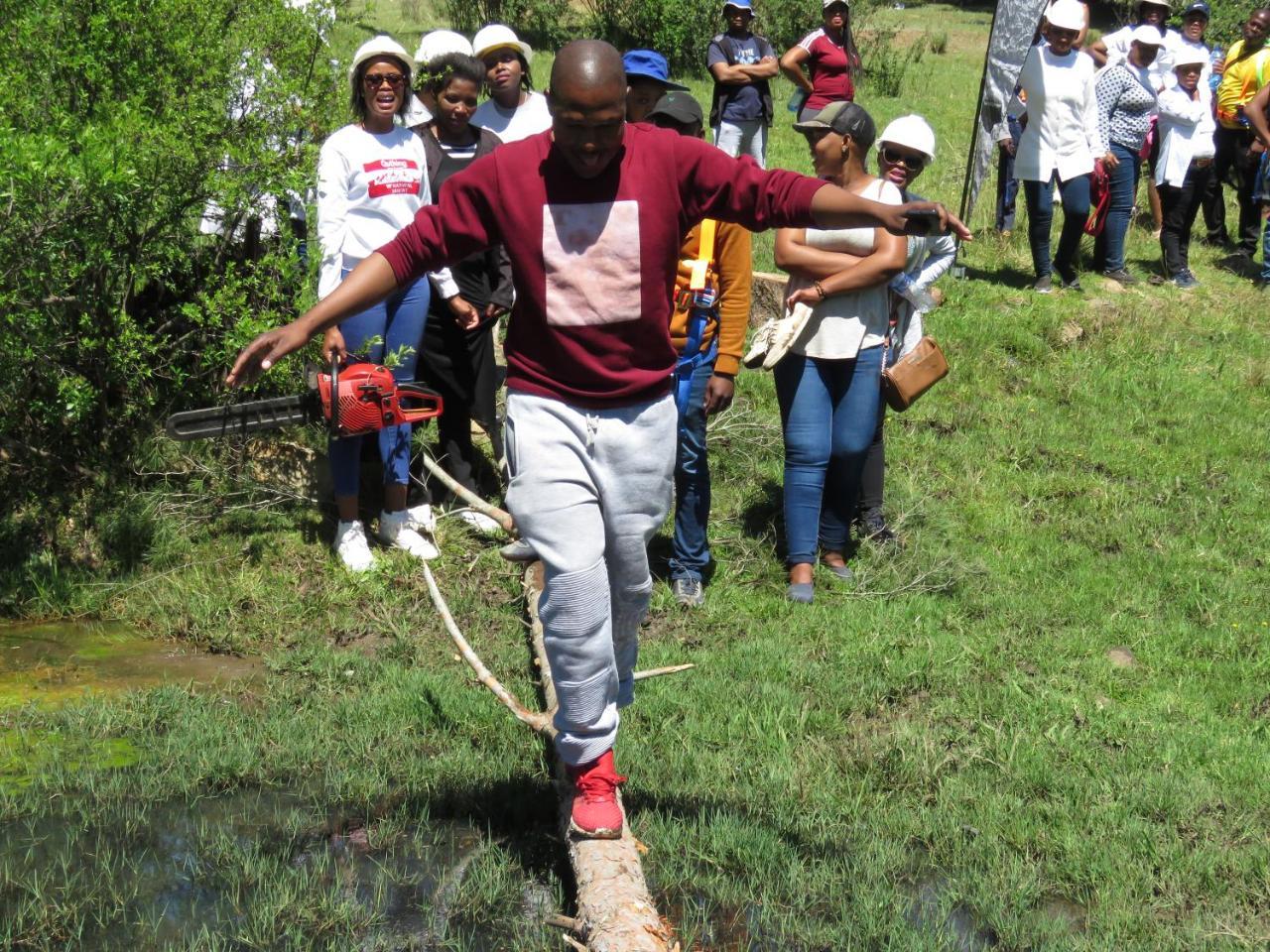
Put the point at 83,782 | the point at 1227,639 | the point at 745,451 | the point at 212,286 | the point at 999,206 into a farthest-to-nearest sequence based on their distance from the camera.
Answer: the point at 999,206
the point at 745,451
the point at 212,286
the point at 1227,639
the point at 83,782

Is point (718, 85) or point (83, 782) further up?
point (718, 85)

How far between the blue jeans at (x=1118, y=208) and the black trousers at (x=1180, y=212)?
52cm

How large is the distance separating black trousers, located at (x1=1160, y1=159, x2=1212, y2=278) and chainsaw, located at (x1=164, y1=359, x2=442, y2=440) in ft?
24.9

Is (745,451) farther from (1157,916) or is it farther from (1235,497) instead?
(1157,916)

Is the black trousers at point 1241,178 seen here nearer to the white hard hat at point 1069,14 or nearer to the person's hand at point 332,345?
the white hard hat at point 1069,14

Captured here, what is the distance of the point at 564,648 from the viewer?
13.2 ft

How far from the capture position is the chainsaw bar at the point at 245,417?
6.58 m

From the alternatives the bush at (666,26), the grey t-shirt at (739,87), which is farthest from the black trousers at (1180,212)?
the bush at (666,26)

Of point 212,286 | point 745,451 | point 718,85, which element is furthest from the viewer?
point 718,85

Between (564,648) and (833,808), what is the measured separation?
4.38 feet

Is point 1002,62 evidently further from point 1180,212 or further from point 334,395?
point 334,395

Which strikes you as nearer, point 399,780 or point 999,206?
Answer: point 399,780

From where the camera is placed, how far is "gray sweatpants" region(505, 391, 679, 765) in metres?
3.97

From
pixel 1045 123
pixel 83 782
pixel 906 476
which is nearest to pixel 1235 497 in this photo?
pixel 906 476
